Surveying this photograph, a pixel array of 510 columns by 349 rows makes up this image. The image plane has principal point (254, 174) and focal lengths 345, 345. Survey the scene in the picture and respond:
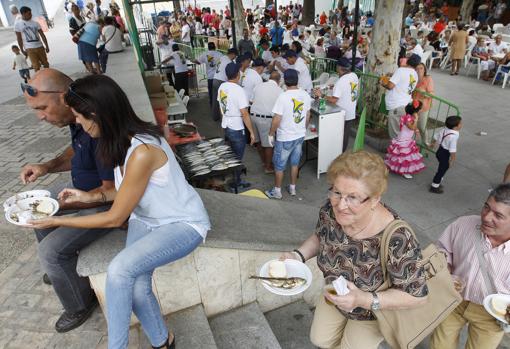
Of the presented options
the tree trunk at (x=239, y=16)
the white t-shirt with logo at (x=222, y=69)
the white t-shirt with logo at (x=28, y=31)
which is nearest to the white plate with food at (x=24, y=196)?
the white t-shirt with logo at (x=222, y=69)

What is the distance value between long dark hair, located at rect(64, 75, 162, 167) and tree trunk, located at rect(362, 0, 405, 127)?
7387mm

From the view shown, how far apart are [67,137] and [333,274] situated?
258 inches

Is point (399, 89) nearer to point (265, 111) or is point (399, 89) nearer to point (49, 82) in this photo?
point (265, 111)

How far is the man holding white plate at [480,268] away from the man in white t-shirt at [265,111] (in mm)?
4188

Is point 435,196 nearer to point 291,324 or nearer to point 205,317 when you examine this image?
point 291,324

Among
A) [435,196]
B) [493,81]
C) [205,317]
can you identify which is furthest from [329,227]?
[493,81]

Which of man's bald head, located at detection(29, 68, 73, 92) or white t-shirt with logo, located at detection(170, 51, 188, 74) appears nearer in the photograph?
man's bald head, located at detection(29, 68, 73, 92)

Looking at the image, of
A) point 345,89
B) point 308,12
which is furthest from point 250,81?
point 308,12

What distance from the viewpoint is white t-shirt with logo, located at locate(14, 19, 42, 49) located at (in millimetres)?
9938

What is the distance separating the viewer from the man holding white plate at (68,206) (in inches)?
94.0

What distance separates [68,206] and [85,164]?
1.06 feet

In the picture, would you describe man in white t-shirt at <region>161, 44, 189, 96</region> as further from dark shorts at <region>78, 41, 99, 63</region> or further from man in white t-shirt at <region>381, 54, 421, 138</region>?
man in white t-shirt at <region>381, 54, 421, 138</region>

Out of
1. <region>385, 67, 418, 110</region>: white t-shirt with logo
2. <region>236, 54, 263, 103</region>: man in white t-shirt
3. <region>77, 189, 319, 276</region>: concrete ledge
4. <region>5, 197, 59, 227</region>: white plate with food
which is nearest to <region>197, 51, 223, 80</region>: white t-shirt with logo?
<region>236, 54, 263, 103</region>: man in white t-shirt

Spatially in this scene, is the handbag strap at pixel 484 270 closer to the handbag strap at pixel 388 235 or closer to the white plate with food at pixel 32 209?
the handbag strap at pixel 388 235
